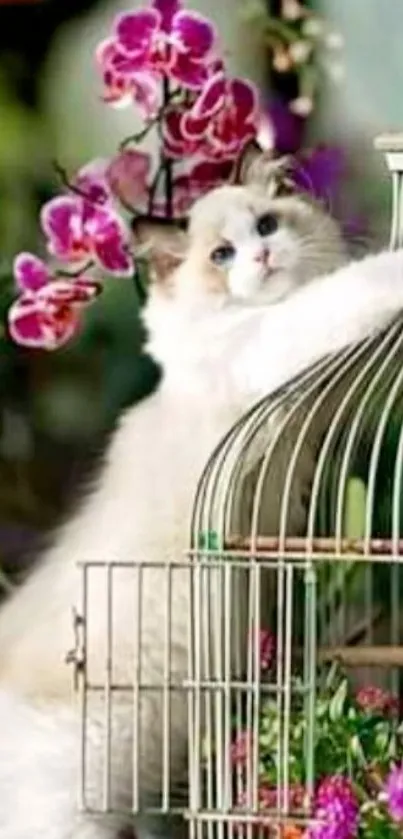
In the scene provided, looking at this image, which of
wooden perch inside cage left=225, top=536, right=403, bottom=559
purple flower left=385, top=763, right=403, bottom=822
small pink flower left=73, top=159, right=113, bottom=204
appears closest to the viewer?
purple flower left=385, top=763, right=403, bottom=822

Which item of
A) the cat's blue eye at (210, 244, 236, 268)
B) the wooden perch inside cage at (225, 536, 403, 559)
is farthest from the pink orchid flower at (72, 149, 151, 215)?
the wooden perch inside cage at (225, 536, 403, 559)

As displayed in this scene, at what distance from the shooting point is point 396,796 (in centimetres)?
142

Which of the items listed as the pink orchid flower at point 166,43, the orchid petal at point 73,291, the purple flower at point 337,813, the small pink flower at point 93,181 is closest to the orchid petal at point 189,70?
the pink orchid flower at point 166,43

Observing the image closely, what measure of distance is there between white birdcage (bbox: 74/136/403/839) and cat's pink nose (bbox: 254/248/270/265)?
0.36ft

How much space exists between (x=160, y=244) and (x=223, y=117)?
0.43ft

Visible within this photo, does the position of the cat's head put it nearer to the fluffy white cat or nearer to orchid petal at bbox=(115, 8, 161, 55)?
the fluffy white cat

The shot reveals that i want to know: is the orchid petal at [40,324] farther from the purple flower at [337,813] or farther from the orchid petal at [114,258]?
the purple flower at [337,813]

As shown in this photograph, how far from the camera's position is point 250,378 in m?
1.70

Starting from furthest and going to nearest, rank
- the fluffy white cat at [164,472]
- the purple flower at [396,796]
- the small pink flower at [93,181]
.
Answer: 1. the small pink flower at [93,181]
2. the fluffy white cat at [164,472]
3. the purple flower at [396,796]

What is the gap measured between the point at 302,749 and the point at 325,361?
34cm

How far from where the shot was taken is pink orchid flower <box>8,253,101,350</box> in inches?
69.4

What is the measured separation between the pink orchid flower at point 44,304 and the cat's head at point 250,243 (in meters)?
0.09

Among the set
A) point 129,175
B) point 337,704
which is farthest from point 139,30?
Answer: point 337,704

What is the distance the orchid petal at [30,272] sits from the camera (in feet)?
5.80
